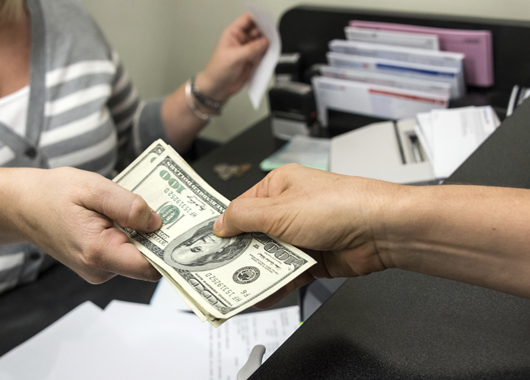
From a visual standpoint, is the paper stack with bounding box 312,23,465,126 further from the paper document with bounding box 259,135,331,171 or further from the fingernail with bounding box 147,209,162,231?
the fingernail with bounding box 147,209,162,231

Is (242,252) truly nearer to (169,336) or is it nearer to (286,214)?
(286,214)

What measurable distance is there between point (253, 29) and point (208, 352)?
0.83 metres

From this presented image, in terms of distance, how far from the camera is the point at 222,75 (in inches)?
44.9

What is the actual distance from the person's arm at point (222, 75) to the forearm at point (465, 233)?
76 centimetres

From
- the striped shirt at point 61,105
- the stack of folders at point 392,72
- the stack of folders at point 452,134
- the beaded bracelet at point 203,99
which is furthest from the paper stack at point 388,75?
the striped shirt at point 61,105

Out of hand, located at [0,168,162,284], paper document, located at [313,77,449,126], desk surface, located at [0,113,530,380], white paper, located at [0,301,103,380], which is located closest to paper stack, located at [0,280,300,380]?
white paper, located at [0,301,103,380]

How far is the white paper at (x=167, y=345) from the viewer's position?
2.22 ft

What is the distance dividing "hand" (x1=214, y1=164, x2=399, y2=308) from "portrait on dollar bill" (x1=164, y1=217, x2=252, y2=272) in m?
0.03

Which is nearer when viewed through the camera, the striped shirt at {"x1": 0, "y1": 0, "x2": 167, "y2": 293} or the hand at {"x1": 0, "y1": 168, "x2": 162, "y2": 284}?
the hand at {"x1": 0, "y1": 168, "x2": 162, "y2": 284}

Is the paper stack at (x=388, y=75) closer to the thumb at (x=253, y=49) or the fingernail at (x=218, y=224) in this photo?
the thumb at (x=253, y=49)

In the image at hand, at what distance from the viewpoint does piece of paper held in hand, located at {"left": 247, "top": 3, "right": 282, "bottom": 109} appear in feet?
3.56

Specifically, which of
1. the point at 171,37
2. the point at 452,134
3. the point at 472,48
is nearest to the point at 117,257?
the point at 452,134

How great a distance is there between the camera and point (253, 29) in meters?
1.17

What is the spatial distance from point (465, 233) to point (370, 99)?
0.78 meters
